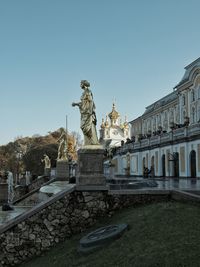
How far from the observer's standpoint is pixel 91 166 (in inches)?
464

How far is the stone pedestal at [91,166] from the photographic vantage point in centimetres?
1159

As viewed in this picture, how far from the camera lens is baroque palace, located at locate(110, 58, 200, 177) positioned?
1347 inches

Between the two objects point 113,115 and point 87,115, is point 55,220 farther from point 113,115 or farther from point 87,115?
point 113,115

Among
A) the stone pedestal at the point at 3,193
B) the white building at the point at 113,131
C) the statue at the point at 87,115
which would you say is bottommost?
the stone pedestal at the point at 3,193

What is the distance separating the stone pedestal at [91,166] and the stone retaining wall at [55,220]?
1.40 feet

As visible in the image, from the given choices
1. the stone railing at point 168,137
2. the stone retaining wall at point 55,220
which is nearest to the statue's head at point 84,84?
the stone retaining wall at point 55,220

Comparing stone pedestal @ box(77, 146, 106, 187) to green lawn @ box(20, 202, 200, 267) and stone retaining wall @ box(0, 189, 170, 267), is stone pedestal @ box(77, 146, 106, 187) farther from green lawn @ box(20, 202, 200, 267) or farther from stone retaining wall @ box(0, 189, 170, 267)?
green lawn @ box(20, 202, 200, 267)

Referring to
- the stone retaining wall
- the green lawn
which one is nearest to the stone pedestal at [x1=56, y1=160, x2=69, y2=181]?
the stone retaining wall

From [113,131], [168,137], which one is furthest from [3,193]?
[113,131]

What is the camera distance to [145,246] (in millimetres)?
7531

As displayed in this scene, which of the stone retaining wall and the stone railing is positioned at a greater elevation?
the stone railing

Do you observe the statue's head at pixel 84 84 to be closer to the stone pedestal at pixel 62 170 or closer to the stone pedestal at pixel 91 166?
the stone pedestal at pixel 91 166

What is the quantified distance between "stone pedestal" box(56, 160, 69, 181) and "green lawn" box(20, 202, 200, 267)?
728 inches

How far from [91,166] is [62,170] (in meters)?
18.1
